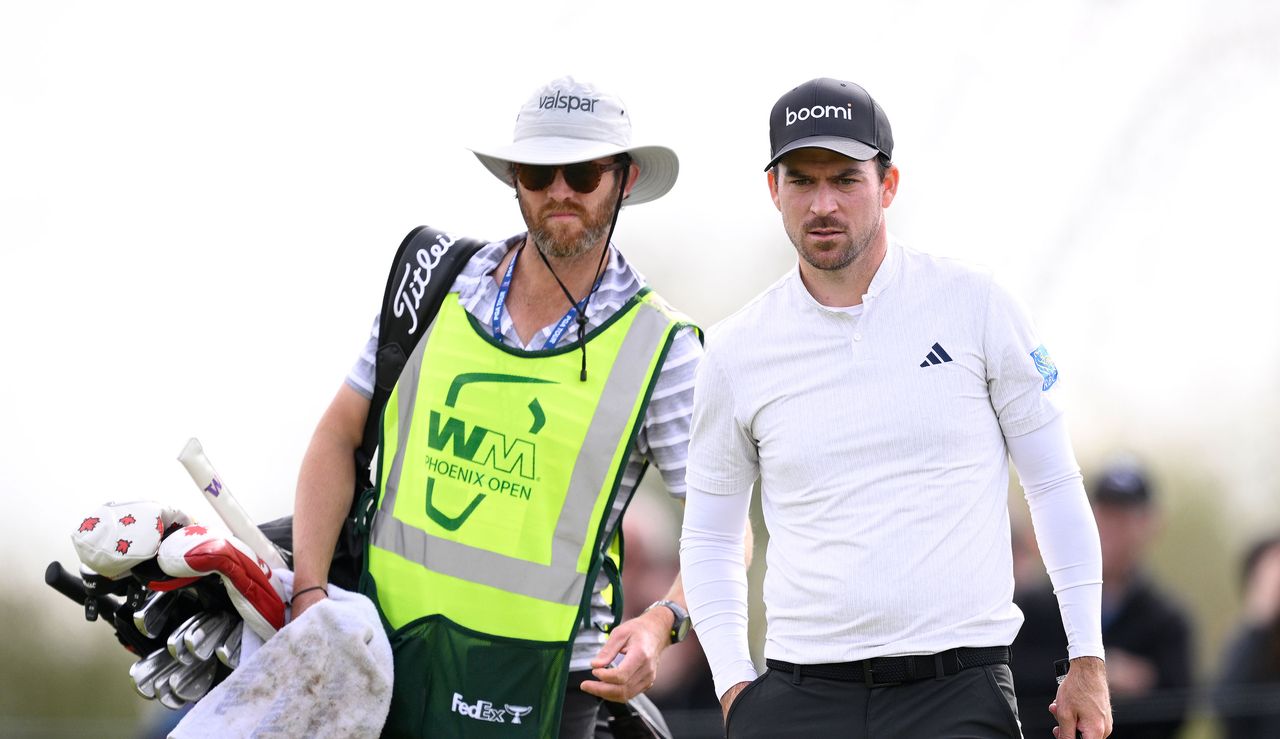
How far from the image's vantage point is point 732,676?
3.86 meters

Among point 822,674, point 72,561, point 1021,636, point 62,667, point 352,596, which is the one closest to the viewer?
point 822,674

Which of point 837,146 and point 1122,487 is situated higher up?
point 837,146

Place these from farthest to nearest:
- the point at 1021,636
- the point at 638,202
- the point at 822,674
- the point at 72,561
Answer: the point at 72,561 → the point at 1021,636 → the point at 638,202 → the point at 822,674

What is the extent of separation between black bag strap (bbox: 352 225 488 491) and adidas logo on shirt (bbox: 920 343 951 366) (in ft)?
4.56

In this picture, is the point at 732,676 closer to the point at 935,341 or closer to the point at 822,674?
the point at 822,674

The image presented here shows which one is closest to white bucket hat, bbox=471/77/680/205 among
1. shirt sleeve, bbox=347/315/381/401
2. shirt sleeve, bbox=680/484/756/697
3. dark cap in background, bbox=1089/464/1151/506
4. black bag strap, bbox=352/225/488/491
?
black bag strap, bbox=352/225/488/491

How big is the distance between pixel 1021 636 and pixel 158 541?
4.36 meters

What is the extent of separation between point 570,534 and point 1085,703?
1.34 m

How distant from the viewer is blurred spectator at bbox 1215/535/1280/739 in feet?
24.3

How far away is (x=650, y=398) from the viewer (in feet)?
13.6

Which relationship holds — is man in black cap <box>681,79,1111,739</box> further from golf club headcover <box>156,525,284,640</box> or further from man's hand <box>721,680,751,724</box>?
golf club headcover <box>156,525,284,640</box>

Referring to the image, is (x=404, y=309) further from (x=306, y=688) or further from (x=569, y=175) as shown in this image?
(x=306, y=688)

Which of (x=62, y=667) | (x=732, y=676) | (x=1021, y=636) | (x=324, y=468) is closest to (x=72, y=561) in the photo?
(x=62, y=667)

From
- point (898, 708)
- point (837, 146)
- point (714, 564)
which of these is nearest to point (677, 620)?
point (714, 564)
